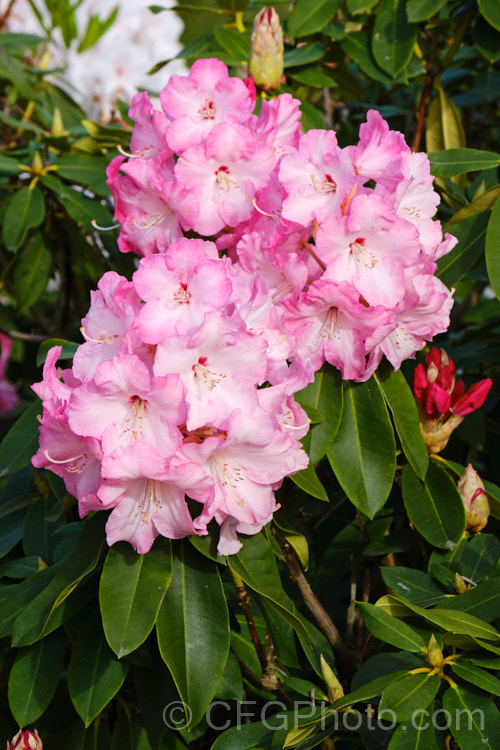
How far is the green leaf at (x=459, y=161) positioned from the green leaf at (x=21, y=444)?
799 millimetres

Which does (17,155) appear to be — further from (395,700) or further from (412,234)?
(395,700)

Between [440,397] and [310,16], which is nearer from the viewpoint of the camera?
[440,397]

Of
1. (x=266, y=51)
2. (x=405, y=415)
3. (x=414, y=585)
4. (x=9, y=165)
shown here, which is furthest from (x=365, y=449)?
(x=9, y=165)

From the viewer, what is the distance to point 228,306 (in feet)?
3.03

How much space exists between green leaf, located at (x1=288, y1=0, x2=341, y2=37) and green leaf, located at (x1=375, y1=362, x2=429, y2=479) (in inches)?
32.2

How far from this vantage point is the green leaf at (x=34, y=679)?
1.08 meters

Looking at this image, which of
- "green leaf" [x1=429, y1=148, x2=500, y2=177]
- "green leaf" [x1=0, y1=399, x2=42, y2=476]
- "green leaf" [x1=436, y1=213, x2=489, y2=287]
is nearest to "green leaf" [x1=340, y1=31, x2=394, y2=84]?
"green leaf" [x1=429, y1=148, x2=500, y2=177]

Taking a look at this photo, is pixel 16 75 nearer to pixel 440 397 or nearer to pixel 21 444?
pixel 21 444

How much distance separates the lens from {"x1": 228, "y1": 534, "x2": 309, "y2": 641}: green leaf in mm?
975

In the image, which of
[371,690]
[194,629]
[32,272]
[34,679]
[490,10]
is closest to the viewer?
[371,690]

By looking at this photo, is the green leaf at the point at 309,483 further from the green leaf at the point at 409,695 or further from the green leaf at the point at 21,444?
the green leaf at the point at 21,444

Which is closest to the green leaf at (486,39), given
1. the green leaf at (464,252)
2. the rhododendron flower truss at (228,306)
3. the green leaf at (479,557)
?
the green leaf at (464,252)

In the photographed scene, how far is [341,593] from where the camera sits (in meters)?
1.57

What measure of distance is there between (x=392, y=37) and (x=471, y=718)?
1338 mm
